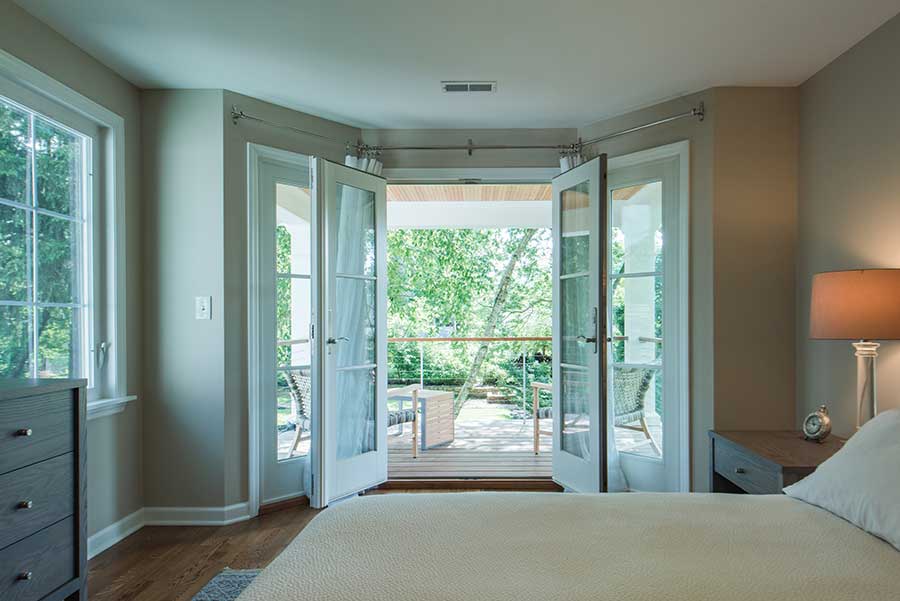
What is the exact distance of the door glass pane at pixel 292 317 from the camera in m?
3.46

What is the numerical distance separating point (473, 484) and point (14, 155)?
313 cm

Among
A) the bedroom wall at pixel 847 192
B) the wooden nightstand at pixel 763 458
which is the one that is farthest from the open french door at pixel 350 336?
the bedroom wall at pixel 847 192

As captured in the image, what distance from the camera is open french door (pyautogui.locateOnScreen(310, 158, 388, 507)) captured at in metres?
3.19

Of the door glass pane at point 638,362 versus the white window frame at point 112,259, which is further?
the door glass pane at point 638,362

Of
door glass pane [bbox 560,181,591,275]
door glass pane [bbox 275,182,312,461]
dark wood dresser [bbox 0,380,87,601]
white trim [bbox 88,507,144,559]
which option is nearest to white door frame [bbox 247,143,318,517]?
door glass pane [bbox 275,182,312,461]

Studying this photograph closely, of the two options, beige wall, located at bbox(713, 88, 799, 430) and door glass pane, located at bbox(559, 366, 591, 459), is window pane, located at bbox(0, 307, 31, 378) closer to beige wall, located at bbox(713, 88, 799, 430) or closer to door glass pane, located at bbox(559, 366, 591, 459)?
door glass pane, located at bbox(559, 366, 591, 459)

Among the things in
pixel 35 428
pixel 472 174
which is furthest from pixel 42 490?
pixel 472 174

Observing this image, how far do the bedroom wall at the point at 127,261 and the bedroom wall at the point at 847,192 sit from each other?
11.8 ft

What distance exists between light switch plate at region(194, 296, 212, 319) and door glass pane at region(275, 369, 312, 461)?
1.87ft

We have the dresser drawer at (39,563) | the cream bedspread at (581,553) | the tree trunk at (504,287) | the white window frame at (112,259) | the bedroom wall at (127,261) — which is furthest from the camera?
the tree trunk at (504,287)

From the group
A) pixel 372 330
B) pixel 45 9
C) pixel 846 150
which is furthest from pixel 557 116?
pixel 45 9

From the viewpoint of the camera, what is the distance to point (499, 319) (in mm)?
8727

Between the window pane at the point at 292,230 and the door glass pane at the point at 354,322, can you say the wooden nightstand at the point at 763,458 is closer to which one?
the door glass pane at the point at 354,322

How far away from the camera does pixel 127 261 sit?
9.89ft
